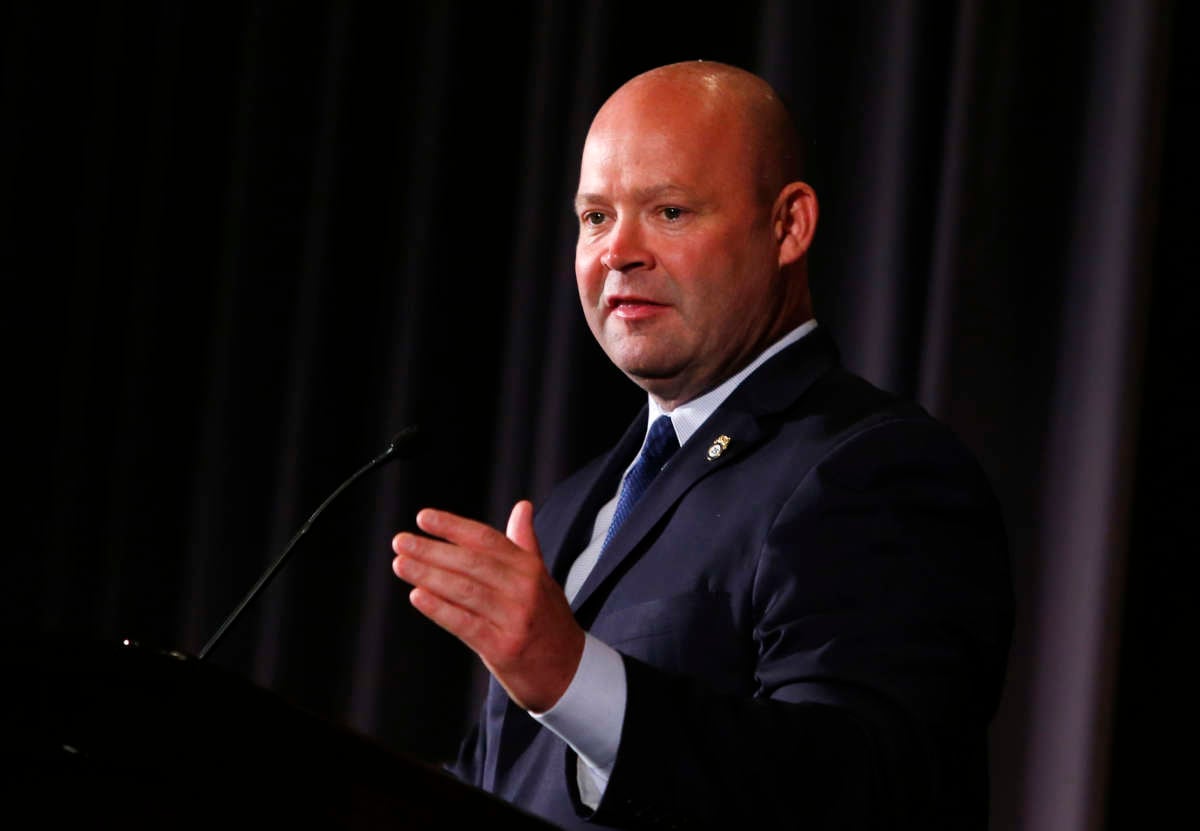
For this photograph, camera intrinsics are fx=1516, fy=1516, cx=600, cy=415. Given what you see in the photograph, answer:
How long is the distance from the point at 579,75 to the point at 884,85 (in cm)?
72

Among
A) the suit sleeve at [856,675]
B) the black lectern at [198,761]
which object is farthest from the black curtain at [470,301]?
the black lectern at [198,761]

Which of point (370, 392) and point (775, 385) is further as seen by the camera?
point (370, 392)

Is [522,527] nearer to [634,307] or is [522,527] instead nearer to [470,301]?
[634,307]

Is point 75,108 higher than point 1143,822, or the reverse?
point 75,108

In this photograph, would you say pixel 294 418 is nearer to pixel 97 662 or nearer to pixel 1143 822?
pixel 1143 822

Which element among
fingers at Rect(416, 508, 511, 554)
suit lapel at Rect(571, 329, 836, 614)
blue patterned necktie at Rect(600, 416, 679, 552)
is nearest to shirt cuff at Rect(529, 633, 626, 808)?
fingers at Rect(416, 508, 511, 554)

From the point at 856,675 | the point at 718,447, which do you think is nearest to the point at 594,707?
the point at 856,675

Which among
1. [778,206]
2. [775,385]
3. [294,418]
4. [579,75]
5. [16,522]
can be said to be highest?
[579,75]

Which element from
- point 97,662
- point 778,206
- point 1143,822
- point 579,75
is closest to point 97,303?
point 579,75

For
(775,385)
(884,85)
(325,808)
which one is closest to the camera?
(325,808)

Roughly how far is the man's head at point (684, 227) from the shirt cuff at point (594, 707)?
0.75 metres

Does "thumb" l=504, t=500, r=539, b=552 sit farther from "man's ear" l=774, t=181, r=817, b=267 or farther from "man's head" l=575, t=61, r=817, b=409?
"man's ear" l=774, t=181, r=817, b=267

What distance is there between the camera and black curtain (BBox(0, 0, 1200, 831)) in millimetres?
2197

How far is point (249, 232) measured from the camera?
3.63 m
